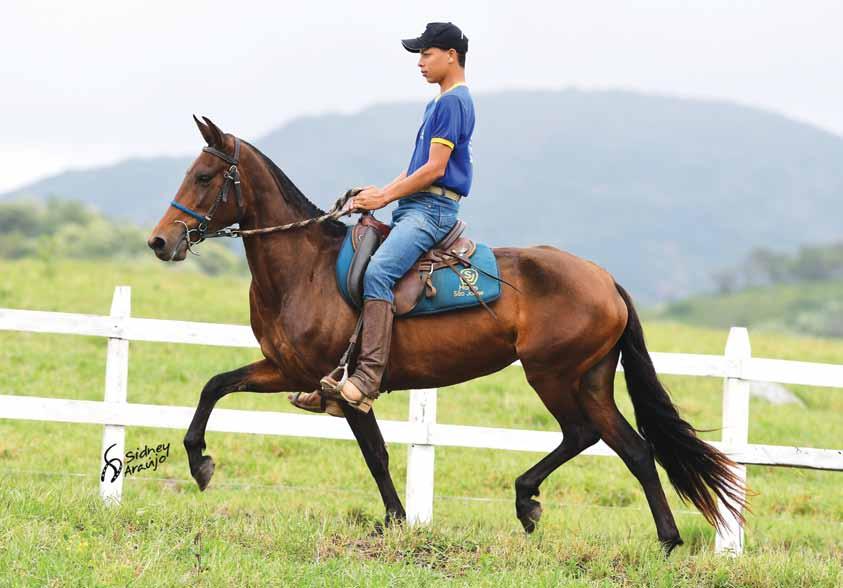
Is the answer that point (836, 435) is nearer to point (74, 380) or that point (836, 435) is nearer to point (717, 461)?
point (717, 461)

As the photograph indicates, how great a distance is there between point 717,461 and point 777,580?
92cm

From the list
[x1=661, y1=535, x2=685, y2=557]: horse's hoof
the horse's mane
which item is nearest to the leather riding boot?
the horse's mane

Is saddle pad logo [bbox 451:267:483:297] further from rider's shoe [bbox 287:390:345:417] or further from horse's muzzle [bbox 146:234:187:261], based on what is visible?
horse's muzzle [bbox 146:234:187:261]

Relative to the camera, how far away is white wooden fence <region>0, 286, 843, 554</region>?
25.9 ft

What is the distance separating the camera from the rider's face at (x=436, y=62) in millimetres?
6648

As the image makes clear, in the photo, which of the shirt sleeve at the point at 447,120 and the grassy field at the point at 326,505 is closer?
the grassy field at the point at 326,505

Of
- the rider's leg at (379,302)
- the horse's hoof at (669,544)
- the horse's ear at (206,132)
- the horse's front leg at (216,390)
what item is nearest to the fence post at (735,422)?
the horse's hoof at (669,544)

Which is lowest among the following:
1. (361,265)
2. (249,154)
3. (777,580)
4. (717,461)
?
(777,580)

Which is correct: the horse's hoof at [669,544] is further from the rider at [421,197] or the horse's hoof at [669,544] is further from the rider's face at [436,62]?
the rider's face at [436,62]

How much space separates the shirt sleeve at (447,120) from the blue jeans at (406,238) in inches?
15.9

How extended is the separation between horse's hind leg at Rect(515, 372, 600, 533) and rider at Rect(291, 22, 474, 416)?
3.63ft

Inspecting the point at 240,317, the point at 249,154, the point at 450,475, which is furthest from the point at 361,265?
the point at 240,317

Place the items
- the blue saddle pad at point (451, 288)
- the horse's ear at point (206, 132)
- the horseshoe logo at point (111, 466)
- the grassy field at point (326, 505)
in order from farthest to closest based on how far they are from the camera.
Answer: the horseshoe logo at point (111, 466), the blue saddle pad at point (451, 288), the horse's ear at point (206, 132), the grassy field at point (326, 505)

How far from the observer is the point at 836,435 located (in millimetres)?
12836
